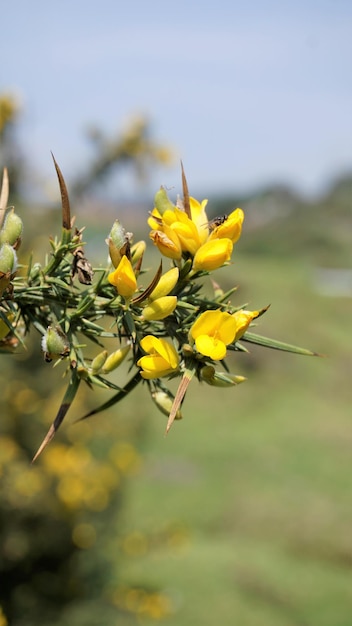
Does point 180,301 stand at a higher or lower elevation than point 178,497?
higher

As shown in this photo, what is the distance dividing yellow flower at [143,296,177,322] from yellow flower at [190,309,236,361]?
0.03 metres

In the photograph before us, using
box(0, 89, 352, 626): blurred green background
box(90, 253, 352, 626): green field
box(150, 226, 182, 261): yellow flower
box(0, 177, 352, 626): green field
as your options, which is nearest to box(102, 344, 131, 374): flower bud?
box(150, 226, 182, 261): yellow flower

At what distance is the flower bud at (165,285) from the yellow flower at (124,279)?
2 cm

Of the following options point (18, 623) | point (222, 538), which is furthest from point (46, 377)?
point (222, 538)

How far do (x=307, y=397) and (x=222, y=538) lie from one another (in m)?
5.60

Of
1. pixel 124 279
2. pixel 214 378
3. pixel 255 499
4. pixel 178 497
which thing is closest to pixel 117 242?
pixel 124 279

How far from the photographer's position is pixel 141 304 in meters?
0.67

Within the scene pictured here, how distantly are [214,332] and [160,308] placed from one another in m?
0.06

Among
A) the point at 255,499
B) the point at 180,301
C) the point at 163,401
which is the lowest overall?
the point at 255,499

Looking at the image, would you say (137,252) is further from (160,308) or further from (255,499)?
(255,499)

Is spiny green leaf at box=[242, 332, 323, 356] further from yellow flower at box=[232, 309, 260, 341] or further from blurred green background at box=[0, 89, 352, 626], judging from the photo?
blurred green background at box=[0, 89, 352, 626]

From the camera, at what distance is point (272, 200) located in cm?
1888

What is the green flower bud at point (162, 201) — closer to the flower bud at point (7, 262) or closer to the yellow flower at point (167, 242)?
the yellow flower at point (167, 242)

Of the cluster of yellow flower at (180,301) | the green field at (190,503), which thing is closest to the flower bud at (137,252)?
the cluster of yellow flower at (180,301)
